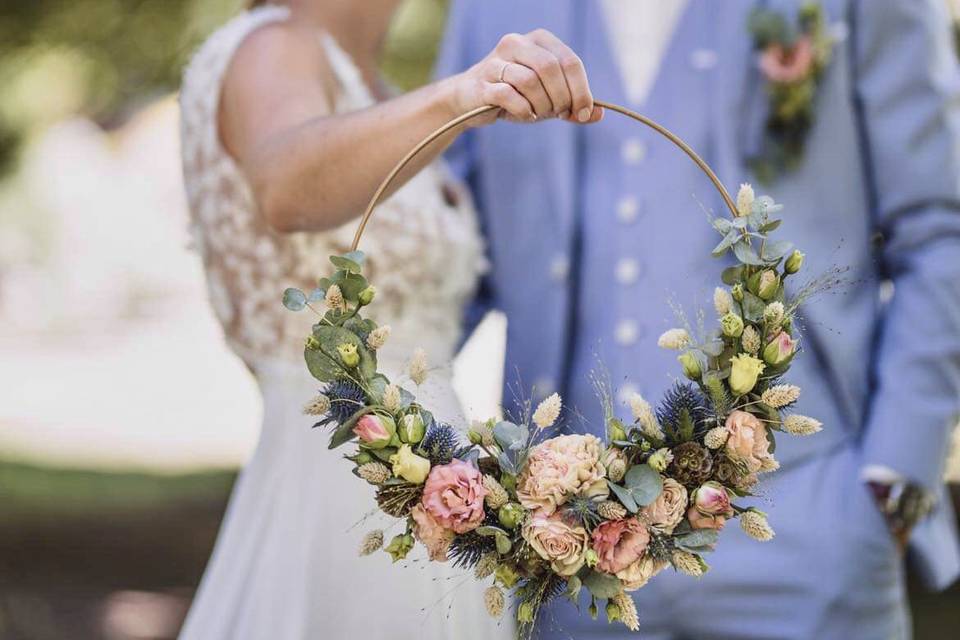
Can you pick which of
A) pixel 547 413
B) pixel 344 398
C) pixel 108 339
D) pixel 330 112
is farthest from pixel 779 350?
pixel 108 339

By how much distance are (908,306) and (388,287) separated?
881mm

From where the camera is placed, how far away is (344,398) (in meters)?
1.45

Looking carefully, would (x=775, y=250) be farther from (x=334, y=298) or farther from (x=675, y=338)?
(x=334, y=298)

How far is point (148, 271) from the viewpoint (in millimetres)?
7031

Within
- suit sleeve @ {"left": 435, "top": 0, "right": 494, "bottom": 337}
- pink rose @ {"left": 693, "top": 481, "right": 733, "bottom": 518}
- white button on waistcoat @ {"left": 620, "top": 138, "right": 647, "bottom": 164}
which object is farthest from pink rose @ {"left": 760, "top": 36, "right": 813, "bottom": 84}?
pink rose @ {"left": 693, "top": 481, "right": 733, "bottom": 518}

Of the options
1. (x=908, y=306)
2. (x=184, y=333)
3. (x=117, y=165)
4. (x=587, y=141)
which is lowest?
(x=908, y=306)

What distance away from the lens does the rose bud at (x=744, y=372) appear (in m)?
1.45

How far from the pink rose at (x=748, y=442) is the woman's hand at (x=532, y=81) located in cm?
37

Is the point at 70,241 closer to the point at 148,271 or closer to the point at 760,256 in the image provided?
the point at 148,271

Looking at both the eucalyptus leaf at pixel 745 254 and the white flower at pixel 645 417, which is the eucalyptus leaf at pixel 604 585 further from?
the eucalyptus leaf at pixel 745 254

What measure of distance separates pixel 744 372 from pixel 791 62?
88cm

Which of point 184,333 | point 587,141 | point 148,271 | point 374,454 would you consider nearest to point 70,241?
point 148,271

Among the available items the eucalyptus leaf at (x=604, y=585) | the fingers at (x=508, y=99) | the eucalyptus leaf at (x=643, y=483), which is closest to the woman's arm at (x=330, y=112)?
the fingers at (x=508, y=99)

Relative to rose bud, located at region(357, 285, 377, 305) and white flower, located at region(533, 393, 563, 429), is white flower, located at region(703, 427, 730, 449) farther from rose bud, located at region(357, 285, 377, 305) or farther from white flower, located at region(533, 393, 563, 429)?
rose bud, located at region(357, 285, 377, 305)
